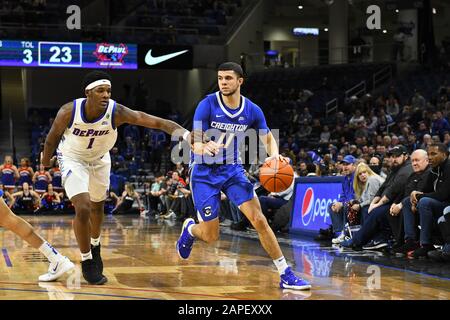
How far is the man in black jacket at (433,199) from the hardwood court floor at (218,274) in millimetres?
587

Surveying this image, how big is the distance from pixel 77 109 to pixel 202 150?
4.20 ft

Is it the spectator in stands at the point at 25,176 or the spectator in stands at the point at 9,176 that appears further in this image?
the spectator in stands at the point at 25,176

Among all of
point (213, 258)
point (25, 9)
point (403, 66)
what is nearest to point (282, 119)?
point (403, 66)

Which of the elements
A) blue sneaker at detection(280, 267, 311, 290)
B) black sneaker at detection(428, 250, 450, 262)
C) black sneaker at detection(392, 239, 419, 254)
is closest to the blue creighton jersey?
blue sneaker at detection(280, 267, 311, 290)

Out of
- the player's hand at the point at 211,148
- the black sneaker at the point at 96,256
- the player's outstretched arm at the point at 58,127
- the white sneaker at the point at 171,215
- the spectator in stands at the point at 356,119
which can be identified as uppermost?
the spectator in stands at the point at 356,119

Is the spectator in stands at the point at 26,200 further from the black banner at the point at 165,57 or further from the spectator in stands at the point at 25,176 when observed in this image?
the black banner at the point at 165,57

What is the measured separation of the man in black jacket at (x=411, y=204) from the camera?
9.18 metres

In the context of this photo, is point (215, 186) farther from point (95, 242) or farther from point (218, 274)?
point (95, 242)

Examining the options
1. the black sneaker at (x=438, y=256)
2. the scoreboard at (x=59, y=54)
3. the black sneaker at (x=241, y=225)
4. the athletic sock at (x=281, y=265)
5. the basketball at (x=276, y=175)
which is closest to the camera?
the athletic sock at (x=281, y=265)

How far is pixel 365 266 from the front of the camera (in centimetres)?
828

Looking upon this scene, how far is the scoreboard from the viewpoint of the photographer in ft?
87.9

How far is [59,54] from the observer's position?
88.7 ft

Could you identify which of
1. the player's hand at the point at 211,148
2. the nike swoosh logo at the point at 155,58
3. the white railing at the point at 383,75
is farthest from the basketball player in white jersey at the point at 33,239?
the white railing at the point at 383,75

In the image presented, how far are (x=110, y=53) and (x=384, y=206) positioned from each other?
1925 cm
